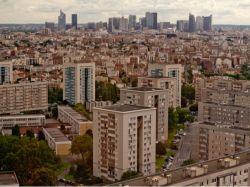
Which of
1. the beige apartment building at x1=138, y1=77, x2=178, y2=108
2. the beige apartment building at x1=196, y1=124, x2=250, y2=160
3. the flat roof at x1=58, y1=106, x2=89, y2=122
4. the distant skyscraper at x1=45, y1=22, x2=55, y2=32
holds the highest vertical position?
the distant skyscraper at x1=45, y1=22, x2=55, y2=32

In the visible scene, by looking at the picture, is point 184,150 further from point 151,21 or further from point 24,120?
point 151,21

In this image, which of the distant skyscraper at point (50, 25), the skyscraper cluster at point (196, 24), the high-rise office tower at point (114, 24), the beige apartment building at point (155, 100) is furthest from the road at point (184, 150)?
the skyscraper cluster at point (196, 24)

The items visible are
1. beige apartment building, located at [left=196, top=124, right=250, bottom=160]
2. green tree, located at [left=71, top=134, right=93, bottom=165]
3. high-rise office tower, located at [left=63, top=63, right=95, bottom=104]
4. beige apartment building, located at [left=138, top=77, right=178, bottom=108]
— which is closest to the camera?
beige apartment building, located at [left=196, top=124, right=250, bottom=160]

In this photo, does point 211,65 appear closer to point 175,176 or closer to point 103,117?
point 103,117

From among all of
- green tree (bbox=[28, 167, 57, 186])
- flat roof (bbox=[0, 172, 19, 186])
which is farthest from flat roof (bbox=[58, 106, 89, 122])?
flat roof (bbox=[0, 172, 19, 186])

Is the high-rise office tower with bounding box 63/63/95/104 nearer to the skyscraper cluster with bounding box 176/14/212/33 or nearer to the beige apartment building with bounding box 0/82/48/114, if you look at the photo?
the beige apartment building with bounding box 0/82/48/114

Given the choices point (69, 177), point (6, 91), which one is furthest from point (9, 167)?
point (6, 91)

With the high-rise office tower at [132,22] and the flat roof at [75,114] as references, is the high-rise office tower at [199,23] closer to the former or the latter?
the high-rise office tower at [132,22]

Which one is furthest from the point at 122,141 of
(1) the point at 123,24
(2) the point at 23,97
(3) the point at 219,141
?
(1) the point at 123,24
